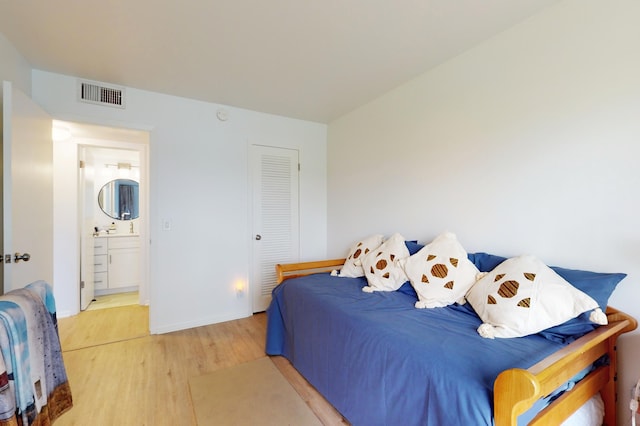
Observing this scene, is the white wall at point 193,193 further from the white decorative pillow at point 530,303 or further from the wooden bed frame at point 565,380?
the wooden bed frame at point 565,380

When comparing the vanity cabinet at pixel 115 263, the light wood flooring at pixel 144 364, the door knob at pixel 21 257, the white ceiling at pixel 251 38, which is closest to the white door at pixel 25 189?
the door knob at pixel 21 257

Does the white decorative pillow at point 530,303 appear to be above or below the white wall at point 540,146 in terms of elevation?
below

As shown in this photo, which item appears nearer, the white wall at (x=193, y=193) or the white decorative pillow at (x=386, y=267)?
the white decorative pillow at (x=386, y=267)

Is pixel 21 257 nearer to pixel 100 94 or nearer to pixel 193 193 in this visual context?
pixel 193 193

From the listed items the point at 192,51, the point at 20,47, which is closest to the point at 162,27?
the point at 192,51

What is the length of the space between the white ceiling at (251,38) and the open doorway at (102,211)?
2.57 feet

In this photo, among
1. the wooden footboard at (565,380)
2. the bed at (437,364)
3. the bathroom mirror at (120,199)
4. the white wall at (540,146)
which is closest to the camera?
the wooden footboard at (565,380)

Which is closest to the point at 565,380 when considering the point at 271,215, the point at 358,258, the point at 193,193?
the point at 358,258

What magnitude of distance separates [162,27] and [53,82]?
1.37 meters

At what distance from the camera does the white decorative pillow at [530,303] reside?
1264 millimetres

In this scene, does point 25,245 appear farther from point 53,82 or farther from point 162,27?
point 162,27

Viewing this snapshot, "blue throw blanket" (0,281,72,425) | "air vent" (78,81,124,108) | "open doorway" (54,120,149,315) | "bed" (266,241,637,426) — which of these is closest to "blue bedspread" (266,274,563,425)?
"bed" (266,241,637,426)

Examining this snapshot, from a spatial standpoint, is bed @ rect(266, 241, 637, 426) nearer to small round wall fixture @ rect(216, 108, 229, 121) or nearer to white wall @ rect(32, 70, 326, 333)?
white wall @ rect(32, 70, 326, 333)

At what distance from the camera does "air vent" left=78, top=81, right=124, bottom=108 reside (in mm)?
2430
